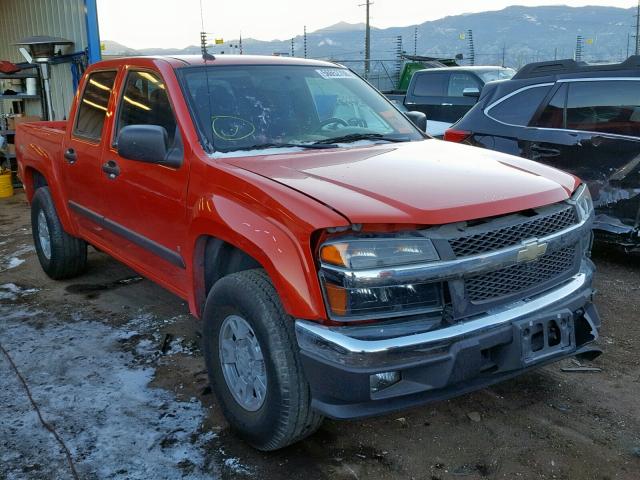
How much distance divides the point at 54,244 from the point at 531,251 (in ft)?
13.4

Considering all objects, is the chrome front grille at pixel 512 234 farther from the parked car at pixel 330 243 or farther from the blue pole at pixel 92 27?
the blue pole at pixel 92 27

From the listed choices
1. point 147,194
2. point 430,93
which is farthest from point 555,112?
point 430,93

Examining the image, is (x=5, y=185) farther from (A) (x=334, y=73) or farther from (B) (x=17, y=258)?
(A) (x=334, y=73)

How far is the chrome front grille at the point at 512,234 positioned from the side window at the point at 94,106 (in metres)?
2.80

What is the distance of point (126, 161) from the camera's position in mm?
3826

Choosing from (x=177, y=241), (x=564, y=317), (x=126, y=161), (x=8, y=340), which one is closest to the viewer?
(x=564, y=317)

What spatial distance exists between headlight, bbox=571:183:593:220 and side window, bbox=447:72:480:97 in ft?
28.5

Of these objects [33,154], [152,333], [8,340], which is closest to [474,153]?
[152,333]

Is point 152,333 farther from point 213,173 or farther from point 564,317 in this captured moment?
point 564,317

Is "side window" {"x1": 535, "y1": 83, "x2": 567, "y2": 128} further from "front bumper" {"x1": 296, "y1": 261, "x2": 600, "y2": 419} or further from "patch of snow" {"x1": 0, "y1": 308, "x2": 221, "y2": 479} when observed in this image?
"patch of snow" {"x1": 0, "y1": 308, "x2": 221, "y2": 479}

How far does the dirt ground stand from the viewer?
277 cm

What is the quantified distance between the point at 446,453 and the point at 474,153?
1.55 meters

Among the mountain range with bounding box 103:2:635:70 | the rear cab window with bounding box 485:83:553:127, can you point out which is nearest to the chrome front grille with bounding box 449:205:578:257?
the rear cab window with bounding box 485:83:553:127

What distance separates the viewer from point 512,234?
8.55 ft
